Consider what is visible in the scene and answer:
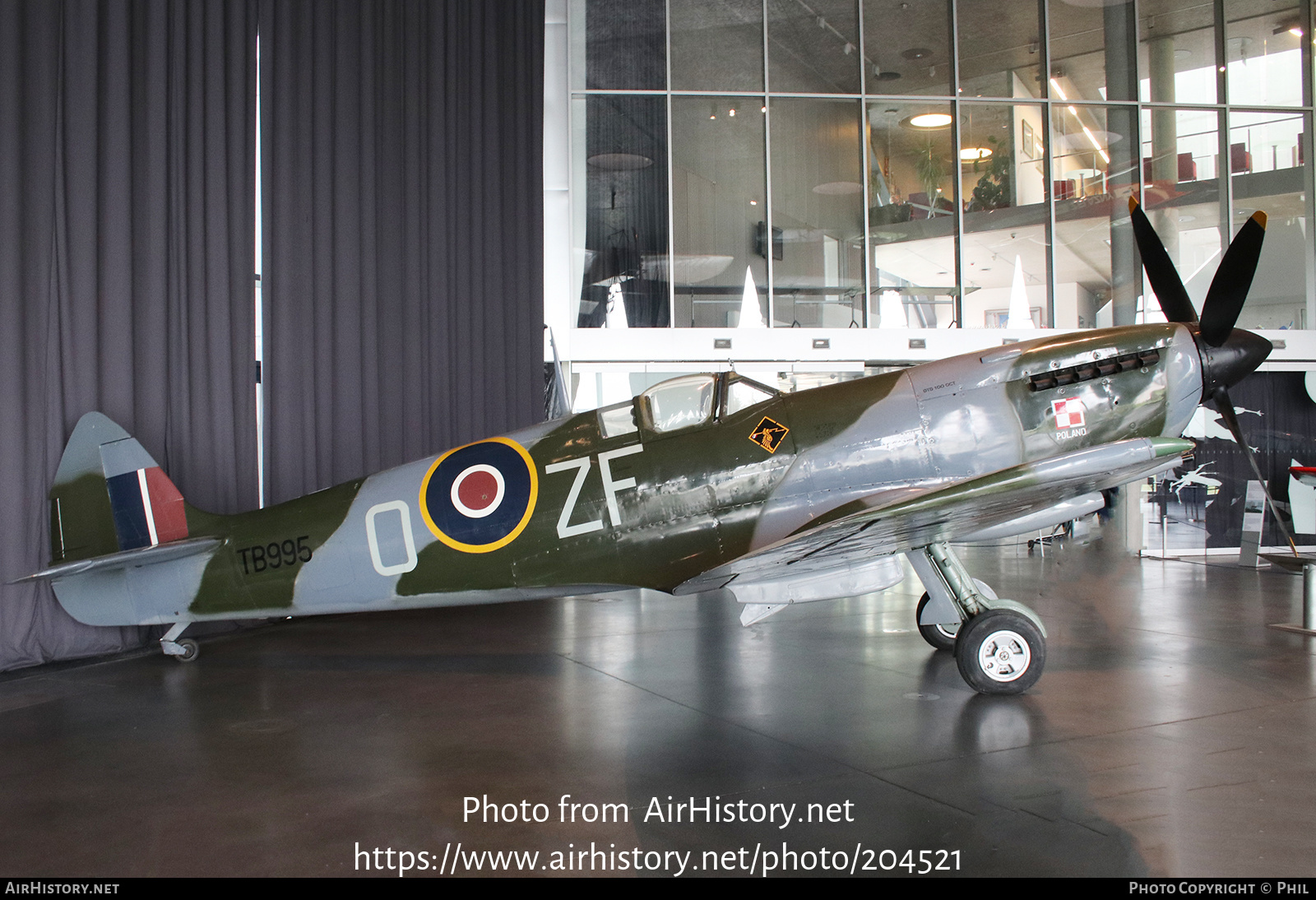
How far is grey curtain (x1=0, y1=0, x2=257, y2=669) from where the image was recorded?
18.8 feet

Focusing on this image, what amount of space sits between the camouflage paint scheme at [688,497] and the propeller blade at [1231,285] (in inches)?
5.6

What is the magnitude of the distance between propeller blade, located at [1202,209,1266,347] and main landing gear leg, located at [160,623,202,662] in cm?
656

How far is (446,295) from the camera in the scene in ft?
31.6

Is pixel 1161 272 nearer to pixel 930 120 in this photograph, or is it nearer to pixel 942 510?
pixel 942 510

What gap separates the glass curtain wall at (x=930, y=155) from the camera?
43.8 feet

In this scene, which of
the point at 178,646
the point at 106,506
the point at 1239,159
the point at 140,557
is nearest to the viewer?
the point at 140,557

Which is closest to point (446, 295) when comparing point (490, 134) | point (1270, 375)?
point (490, 134)

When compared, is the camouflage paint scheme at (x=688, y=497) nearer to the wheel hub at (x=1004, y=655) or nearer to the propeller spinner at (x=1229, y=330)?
the propeller spinner at (x=1229, y=330)

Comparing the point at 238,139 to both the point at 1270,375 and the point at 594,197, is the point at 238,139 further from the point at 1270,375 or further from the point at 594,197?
the point at 1270,375

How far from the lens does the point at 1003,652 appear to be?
15.6 ft

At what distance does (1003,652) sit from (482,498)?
307cm

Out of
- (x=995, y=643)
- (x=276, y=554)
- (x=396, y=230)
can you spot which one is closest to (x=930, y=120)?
(x=396, y=230)

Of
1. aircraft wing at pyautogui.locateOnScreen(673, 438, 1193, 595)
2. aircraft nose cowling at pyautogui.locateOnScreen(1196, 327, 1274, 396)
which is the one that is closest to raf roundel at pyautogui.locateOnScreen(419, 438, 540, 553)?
aircraft wing at pyautogui.locateOnScreen(673, 438, 1193, 595)

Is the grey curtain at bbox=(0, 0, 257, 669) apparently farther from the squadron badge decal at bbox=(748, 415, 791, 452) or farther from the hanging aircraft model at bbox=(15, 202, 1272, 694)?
Answer: the squadron badge decal at bbox=(748, 415, 791, 452)
